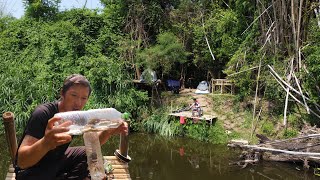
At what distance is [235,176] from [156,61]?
5.78 metres

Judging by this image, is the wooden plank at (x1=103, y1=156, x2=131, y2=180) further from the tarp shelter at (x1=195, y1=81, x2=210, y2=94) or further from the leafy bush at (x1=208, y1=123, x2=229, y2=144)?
the tarp shelter at (x1=195, y1=81, x2=210, y2=94)

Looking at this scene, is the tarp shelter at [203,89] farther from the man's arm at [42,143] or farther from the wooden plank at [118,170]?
the man's arm at [42,143]

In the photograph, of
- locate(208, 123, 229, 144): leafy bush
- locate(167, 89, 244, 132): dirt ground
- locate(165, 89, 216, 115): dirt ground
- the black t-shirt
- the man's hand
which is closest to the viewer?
the man's hand

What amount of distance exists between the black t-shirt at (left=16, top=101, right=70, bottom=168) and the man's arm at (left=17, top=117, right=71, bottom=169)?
46 mm

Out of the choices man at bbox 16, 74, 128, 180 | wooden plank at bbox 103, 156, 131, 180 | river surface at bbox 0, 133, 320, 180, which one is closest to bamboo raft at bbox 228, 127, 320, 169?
river surface at bbox 0, 133, 320, 180

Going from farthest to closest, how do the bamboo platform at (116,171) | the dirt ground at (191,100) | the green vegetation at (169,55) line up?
the dirt ground at (191,100)
the green vegetation at (169,55)
the bamboo platform at (116,171)

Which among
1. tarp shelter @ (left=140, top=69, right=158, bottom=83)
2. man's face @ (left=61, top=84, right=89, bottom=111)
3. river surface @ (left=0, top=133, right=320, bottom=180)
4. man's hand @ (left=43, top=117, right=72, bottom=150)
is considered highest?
tarp shelter @ (left=140, top=69, right=158, bottom=83)

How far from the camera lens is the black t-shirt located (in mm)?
2121

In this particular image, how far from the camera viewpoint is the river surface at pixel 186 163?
853 centimetres

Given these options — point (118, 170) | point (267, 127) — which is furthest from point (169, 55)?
point (118, 170)

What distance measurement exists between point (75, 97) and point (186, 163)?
7758 mm

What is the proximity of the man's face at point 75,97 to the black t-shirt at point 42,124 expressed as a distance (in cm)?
12

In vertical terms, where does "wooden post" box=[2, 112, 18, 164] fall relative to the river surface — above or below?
above

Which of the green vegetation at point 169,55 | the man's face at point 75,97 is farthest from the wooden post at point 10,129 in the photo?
the green vegetation at point 169,55
